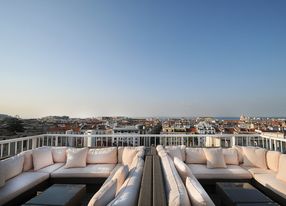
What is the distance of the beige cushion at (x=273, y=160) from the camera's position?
3112 mm

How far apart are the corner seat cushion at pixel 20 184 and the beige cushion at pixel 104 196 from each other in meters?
1.58

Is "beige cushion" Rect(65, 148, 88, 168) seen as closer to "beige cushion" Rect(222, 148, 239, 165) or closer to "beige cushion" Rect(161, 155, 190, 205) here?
"beige cushion" Rect(161, 155, 190, 205)

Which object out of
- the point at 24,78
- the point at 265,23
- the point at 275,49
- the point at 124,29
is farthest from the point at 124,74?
the point at 275,49

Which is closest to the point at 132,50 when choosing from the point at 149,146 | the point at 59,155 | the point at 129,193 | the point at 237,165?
the point at 149,146

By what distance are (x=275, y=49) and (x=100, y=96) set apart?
789cm

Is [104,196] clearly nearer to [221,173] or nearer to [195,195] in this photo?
[195,195]

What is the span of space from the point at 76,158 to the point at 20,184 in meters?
1.03

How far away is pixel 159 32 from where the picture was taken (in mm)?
6344

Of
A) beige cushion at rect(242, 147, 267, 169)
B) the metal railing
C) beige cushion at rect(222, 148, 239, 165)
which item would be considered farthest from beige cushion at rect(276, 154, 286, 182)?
the metal railing

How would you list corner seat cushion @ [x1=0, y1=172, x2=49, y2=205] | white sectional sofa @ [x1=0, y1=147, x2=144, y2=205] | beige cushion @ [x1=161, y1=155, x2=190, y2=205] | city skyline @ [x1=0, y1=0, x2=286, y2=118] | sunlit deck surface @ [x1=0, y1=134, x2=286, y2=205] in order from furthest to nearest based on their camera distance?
city skyline @ [x1=0, y1=0, x2=286, y2=118], white sectional sofa @ [x1=0, y1=147, x2=144, y2=205], corner seat cushion @ [x1=0, y1=172, x2=49, y2=205], sunlit deck surface @ [x1=0, y1=134, x2=286, y2=205], beige cushion @ [x1=161, y1=155, x2=190, y2=205]

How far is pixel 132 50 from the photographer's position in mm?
6793

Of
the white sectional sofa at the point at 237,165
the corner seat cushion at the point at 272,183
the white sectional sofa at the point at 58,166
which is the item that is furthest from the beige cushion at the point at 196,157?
the white sectional sofa at the point at 58,166

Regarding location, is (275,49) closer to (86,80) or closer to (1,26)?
(86,80)

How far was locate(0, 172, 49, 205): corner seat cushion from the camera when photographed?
2.11 m
